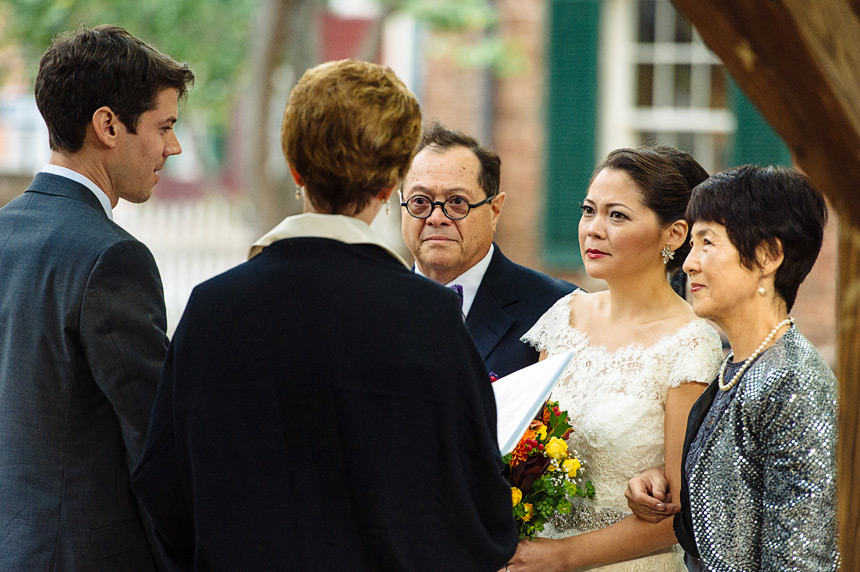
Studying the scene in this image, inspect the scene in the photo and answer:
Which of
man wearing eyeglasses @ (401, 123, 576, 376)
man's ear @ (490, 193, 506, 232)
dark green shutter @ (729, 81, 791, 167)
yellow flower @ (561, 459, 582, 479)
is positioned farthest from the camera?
dark green shutter @ (729, 81, 791, 167)

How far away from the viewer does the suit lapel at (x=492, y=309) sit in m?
3.09

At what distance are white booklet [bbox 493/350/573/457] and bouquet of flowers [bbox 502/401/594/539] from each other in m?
0.14

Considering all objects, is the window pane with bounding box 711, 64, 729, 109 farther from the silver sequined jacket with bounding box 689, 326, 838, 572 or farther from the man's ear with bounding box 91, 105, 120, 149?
the man's ear with bounding box 91, 105, 120, 149

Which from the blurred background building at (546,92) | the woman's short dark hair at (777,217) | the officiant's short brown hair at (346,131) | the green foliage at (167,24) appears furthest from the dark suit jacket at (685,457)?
the green foliage at (167,24)

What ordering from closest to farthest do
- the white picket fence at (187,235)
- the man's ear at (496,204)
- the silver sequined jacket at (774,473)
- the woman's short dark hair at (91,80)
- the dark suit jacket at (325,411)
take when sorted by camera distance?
the dark suit jacket at (325,411)
the silver sequined jacket at (774,473)
the woman's short dark hair at (91,80)
the man's ear at (496,204)
the white picket fence at (187,235)

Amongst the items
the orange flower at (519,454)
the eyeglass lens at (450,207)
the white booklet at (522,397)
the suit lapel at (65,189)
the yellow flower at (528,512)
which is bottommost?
the yellow flower at (528,512)

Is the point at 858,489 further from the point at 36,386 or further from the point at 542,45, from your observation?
the point at 542,45

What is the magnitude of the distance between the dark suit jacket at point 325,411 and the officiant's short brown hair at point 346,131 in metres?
0.13

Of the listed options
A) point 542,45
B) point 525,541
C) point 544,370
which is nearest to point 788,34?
point 544,370

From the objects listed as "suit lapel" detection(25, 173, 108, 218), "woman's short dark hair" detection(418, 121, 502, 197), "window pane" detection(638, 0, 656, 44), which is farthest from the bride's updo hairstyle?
"window pane" detection(638, 0, 656, 44)

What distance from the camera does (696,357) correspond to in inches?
103

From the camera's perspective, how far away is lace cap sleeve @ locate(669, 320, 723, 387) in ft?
8.50

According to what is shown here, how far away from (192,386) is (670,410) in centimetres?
132

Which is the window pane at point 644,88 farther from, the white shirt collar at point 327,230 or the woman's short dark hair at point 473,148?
the white shirt collar at point 327,230
